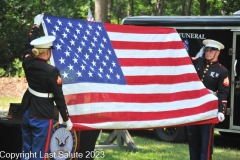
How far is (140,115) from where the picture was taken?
672 centimetres

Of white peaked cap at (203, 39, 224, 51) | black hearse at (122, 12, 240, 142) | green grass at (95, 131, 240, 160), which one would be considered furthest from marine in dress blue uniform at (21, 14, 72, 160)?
black hearse at (122, 12, 240, 142)

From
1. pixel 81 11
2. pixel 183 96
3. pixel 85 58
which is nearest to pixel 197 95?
pixel 183 96

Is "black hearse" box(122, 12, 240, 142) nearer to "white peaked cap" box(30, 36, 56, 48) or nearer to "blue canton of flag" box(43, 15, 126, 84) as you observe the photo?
"blue canton of flag" box(43, 15, 126, 84)

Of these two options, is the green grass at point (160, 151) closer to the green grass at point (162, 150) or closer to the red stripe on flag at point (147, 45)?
the green grass at point (162, 150)

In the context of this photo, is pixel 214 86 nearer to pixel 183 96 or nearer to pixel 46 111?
pixel 183 96

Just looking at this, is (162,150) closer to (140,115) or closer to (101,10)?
(140,115)

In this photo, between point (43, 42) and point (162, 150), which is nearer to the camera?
point (43, 42)

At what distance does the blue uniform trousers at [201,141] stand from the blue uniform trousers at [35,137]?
2250 millimetres

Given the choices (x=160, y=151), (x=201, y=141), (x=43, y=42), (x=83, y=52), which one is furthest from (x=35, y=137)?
(x=160, y=151)

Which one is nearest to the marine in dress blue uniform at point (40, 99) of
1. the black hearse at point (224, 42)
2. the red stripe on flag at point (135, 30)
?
the red stripe on flag at point (135, 30)

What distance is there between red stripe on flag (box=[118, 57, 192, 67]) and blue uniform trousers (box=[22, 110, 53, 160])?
133cm

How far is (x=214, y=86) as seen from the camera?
760cm

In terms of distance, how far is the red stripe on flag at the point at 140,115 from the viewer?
20.5 ft

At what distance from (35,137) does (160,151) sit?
416cm
